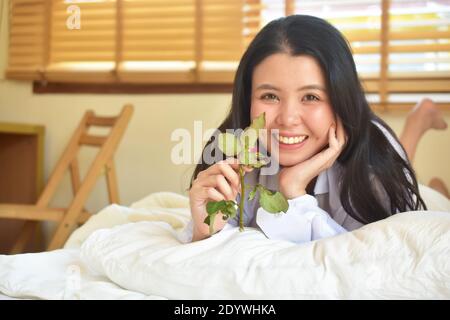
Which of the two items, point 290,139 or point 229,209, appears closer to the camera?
point 229,209

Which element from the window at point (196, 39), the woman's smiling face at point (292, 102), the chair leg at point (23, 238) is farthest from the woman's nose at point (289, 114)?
the chair leg at point (23, 238)

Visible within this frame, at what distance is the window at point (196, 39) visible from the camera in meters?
1.71

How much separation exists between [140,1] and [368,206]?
4.45 feet

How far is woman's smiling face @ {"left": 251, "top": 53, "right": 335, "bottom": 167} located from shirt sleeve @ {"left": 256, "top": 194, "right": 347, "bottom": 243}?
63 millimetres

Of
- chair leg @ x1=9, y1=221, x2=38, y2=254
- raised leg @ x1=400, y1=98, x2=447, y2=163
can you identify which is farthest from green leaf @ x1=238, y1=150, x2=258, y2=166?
chair leg @ x1=9, y1=221, x2=38, y2=254

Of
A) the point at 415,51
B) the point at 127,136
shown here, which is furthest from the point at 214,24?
the point at 415,51

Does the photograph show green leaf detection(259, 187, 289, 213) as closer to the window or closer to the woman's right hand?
the woman's right hand

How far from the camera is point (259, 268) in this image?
0.53 meters

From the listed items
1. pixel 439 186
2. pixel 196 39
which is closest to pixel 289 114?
pixel 439 186

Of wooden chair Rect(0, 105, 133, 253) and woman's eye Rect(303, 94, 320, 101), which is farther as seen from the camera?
wooden chair Rect(0, 105, 133, 253)

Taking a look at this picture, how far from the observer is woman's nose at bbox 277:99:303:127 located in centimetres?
72

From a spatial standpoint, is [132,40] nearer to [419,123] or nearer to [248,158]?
[419,123]

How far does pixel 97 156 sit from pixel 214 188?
3.43ft
